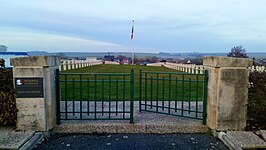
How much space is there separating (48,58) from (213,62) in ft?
12.5

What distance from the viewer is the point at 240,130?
5477 millimetres

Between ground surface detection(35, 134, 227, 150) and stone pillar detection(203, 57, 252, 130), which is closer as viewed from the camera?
ground surface detection(35, 134, 227, 150)

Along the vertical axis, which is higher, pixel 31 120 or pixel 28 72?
pixel 28 72

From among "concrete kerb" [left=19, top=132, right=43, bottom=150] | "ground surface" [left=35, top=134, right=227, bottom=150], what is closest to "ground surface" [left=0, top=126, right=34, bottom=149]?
"concrete kerb" [left=19, top=132, right=43, bottom=150]

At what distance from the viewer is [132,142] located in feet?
16.5

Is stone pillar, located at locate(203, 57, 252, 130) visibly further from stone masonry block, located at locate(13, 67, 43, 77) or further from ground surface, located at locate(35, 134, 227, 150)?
stone masonry block, located at locate(13, 67, 43, 77)

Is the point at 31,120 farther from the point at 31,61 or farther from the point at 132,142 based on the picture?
the point at 132,142

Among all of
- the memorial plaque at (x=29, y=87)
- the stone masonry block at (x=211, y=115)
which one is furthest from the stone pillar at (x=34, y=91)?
the stone masonry block at (x=211, y=115)

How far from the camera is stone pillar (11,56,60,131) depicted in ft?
16.7

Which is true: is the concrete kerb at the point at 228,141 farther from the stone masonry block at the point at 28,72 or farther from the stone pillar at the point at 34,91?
the stone masonry block at the point at 28,72

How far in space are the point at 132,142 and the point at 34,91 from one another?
2.46 meters

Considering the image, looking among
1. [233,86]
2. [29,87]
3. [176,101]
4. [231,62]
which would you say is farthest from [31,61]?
[233,86]

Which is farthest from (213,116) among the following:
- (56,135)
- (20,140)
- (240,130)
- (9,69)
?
(9,69)

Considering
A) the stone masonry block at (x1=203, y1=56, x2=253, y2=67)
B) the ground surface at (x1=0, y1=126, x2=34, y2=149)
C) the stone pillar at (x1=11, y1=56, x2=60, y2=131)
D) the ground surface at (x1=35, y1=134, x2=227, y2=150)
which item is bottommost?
the ground surface at (x1=35, y1=134, x2=227, y2=150)
